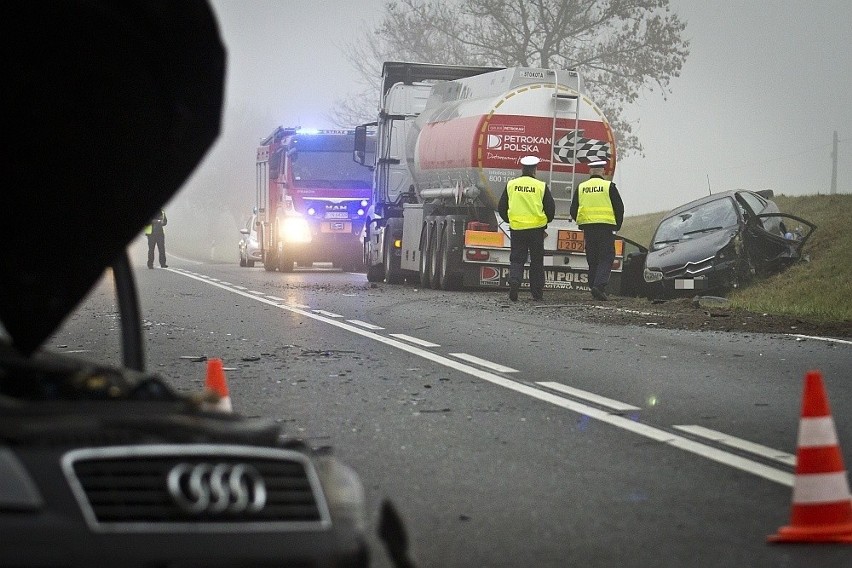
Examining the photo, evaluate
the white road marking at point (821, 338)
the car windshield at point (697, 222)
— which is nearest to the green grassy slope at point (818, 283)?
the car windshield at point (697, 222)

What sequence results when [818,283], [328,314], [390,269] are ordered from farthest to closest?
[390,269]
[818,283]
[328,314]

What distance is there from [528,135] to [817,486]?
18.3 meters

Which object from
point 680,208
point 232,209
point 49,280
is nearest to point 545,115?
point 680,208

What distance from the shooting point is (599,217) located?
2256 centimetres

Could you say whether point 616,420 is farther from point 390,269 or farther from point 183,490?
point 390,269

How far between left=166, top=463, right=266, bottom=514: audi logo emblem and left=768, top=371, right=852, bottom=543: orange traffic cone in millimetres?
3036

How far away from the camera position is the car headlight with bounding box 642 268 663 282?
23562 mm

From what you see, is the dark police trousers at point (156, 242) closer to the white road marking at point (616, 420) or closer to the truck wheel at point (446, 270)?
the truck wheel at point (446, 270)

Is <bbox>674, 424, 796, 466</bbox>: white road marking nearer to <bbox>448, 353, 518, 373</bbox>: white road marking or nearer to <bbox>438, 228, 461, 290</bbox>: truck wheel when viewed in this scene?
<bbox>448, 353, 518, 373</bbox>: white road marking

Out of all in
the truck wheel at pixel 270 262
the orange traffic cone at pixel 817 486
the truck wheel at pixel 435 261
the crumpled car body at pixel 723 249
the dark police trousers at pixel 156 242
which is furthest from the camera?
the dark police trousers at pixel 156 242

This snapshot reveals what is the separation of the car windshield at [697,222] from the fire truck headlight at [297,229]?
11180mm

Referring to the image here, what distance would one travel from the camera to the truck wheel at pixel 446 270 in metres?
25.1

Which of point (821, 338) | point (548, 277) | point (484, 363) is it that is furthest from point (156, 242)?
point (484, 363)

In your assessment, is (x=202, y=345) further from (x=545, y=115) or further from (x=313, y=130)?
(x=313, y=130)
